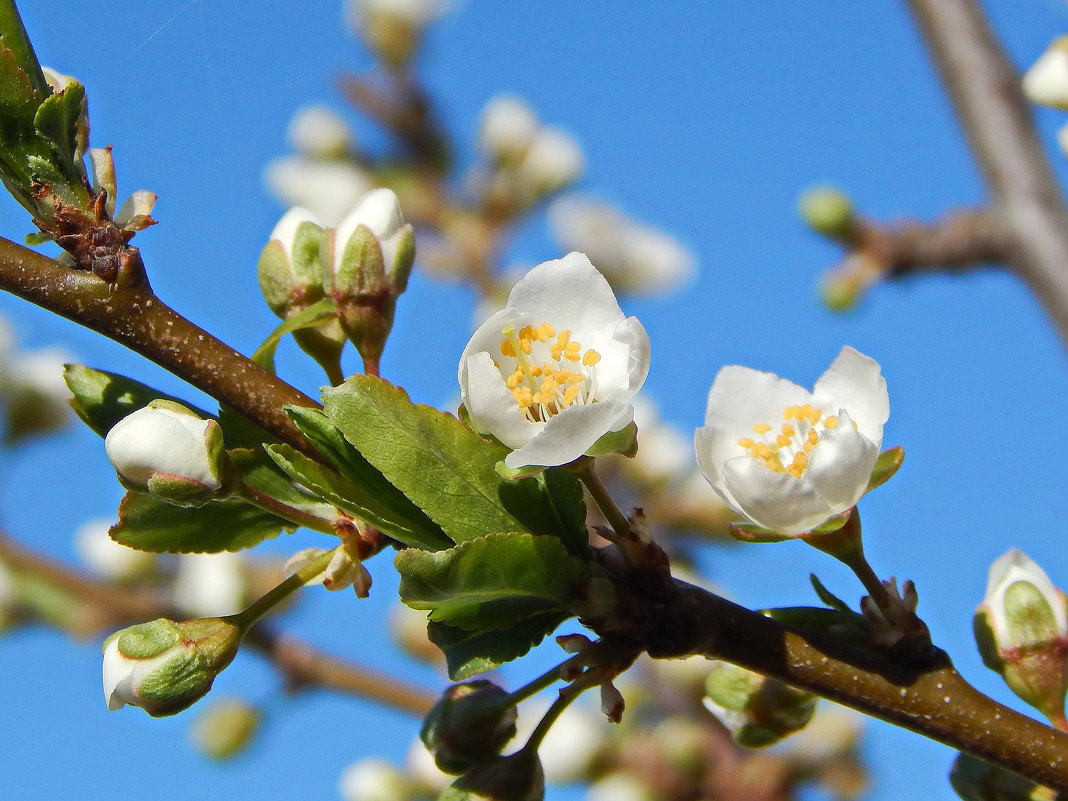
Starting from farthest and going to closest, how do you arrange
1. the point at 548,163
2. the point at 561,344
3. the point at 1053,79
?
the point at 548,163
the point at 1053,79
the point at 561,344

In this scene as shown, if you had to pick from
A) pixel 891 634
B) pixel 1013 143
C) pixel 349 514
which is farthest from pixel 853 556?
pixel 1013 143

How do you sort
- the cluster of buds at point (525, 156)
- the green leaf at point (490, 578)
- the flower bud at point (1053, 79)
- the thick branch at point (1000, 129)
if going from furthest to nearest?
the cluster of buds at point (525, 156) < the thick branch at point (1000, 129) < the flower bud at point (1053, 79) < the green leaf at point (490, 578)

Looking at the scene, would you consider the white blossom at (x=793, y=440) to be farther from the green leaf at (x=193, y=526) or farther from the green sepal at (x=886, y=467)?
the green leaf at (x=193, y=526)

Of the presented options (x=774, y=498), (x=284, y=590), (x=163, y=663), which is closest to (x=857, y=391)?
(x=774, y=498)

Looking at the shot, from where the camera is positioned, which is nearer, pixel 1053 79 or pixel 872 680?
pixel 872 680

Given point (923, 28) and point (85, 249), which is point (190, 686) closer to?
point (85, 249)

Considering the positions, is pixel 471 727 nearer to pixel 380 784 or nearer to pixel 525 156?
pixel 380 784

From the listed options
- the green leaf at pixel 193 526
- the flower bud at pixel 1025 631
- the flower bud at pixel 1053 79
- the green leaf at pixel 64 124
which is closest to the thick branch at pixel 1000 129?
the flower bud at pixel 1053 79

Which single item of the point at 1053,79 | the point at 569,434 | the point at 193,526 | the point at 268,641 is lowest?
the point at 569,434

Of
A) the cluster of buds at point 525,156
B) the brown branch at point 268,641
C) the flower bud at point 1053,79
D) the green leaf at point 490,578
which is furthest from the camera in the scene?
the cluster of buds at point 525,156
